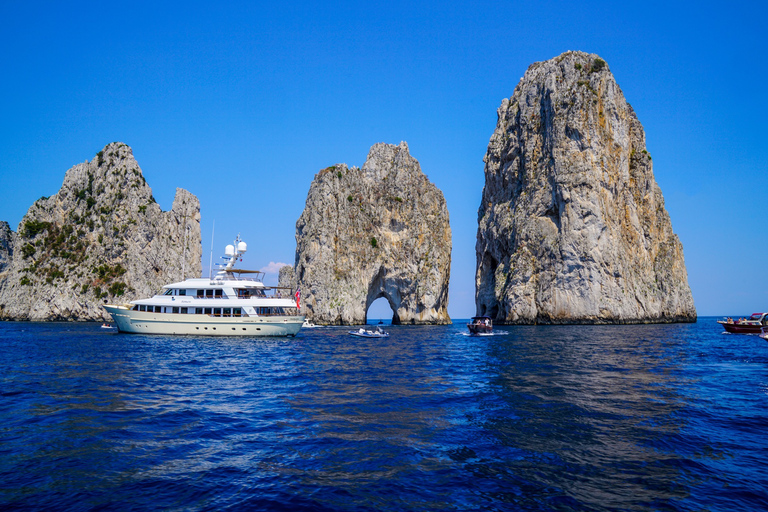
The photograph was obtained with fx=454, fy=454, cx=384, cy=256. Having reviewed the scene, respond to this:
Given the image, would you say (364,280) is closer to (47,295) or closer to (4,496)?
(47,295)

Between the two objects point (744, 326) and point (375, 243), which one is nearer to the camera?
point (744, 326)

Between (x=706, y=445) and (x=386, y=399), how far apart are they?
33.6 feet

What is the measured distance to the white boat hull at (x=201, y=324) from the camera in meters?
48.5

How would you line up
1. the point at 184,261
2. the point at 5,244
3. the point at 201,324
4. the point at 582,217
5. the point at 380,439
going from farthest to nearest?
the point at 5,244, the point at 184,261, the point at 582,217, the point at 201,324, the point at 380,439

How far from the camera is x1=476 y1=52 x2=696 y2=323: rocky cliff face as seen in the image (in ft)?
292

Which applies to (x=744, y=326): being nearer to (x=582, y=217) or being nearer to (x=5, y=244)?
(x=582, y=217)

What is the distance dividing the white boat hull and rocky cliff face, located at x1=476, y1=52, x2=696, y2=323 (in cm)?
5747

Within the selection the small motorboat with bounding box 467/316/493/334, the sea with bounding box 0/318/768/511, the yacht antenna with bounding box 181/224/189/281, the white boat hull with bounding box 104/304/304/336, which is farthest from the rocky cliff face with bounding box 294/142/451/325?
the sea with bounding box 0/318/768/511

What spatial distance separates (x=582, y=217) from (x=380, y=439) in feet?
288

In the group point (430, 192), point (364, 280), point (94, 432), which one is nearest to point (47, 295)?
point (364, 280)

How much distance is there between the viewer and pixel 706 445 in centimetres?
1241

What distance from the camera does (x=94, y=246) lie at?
10306cm

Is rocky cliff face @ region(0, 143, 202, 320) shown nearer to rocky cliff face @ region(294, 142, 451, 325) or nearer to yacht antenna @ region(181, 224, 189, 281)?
yacht antenna @ region(181, 224, 189, 281)

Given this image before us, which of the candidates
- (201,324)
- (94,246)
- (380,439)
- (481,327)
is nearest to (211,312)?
(201,324)
